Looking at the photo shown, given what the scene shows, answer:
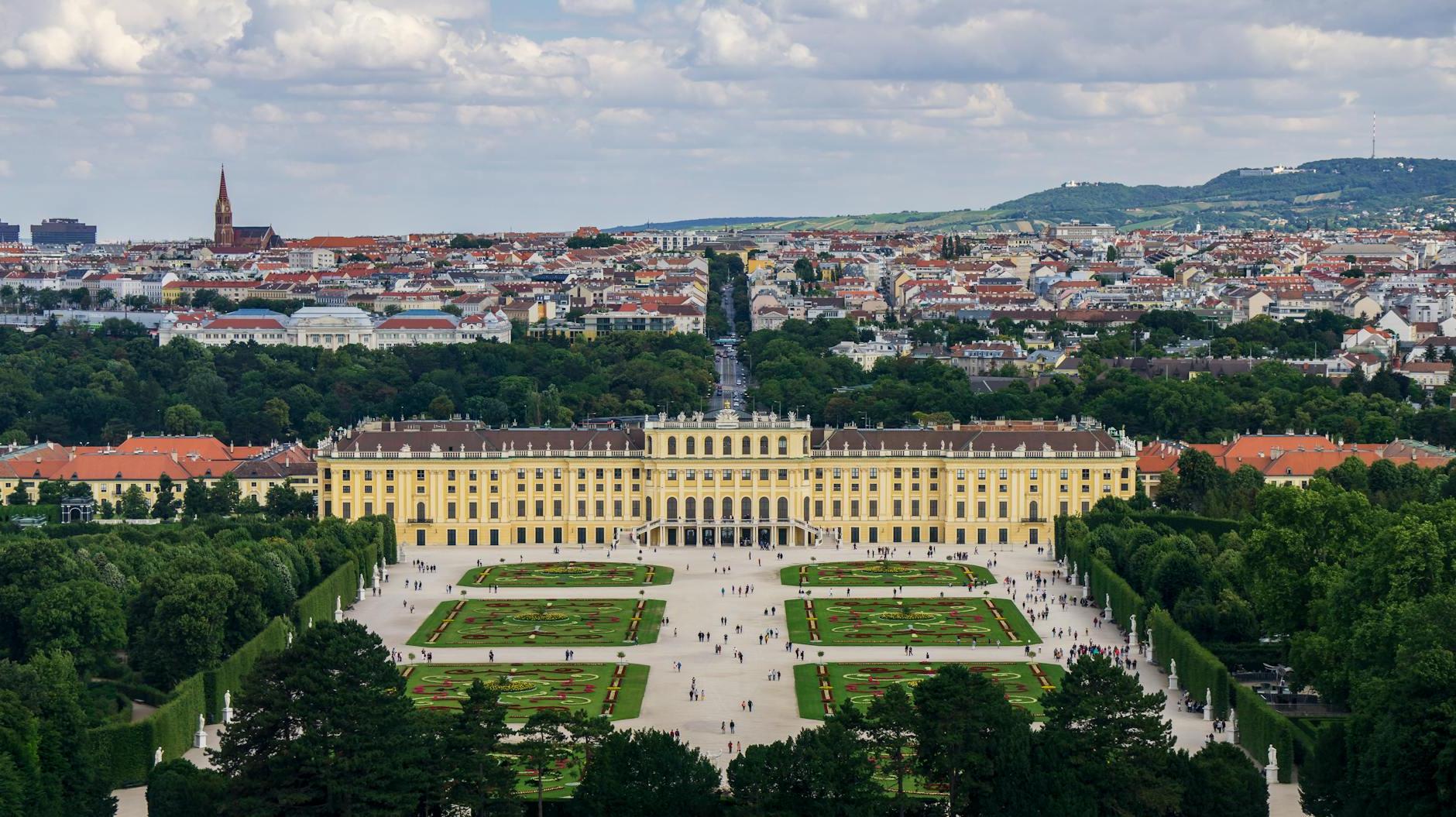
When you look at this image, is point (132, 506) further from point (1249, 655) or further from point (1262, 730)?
point (1262, 730)

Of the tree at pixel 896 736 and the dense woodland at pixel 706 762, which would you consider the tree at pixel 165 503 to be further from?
the tree at pixel 896 736

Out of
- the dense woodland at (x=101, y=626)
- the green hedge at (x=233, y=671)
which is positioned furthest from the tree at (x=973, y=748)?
the green hedge at (x=233, y=671)

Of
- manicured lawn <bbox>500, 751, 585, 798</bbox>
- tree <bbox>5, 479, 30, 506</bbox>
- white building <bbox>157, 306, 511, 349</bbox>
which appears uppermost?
white building <bbox>157, 306, 511, 349</bbox>

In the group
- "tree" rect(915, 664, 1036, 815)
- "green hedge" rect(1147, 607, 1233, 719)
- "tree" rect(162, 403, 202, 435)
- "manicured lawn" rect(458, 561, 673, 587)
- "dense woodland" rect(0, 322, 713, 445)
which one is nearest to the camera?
"tree" rect(915, 664, 1036, 815)

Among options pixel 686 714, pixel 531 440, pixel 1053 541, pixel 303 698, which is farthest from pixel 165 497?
pixel 303 698

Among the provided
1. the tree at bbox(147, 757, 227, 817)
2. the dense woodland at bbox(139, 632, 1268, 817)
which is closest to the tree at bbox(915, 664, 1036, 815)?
the dense woodland at bbox(139, 632, 1268, 817)

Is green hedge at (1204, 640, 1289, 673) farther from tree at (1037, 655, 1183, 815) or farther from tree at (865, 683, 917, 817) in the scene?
tree at (865, 683, 917, 817)
